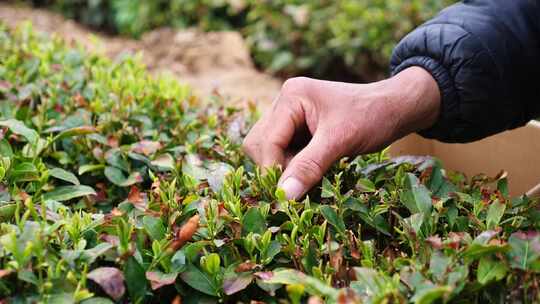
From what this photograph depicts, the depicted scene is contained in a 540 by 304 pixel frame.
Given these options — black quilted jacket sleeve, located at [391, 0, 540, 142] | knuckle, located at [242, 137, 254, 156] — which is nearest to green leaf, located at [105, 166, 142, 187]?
knuckle, located at [242, 137, 254, 156]

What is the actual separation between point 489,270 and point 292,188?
0.59 metres

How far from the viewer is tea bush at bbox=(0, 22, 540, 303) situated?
1.40m

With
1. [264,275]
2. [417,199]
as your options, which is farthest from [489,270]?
[264,275]

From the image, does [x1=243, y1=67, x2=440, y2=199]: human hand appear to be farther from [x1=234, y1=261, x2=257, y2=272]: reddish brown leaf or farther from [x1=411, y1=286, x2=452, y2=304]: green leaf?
[x1=411, y1=286, x2=452, y2=304]: green leaf

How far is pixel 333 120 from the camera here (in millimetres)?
1954

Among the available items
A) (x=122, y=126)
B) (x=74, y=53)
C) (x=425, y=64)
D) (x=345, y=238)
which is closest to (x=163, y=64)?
(x=74, y=53)

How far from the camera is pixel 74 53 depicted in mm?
3426

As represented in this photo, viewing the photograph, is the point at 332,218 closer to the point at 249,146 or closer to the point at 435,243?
the point at 435,243

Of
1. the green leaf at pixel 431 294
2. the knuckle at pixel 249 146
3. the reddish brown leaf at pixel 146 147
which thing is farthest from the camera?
the reddish brown leaf at pixel 146 147

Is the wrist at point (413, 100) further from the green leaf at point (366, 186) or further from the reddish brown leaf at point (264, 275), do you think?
the reddish brown leaf at point (264, 275)

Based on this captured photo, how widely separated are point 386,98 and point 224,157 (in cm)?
59

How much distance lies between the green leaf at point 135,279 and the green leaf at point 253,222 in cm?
32

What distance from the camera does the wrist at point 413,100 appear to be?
6.62ft

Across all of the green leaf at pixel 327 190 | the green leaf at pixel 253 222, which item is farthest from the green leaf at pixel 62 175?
the green leaf at pixel 327 190
